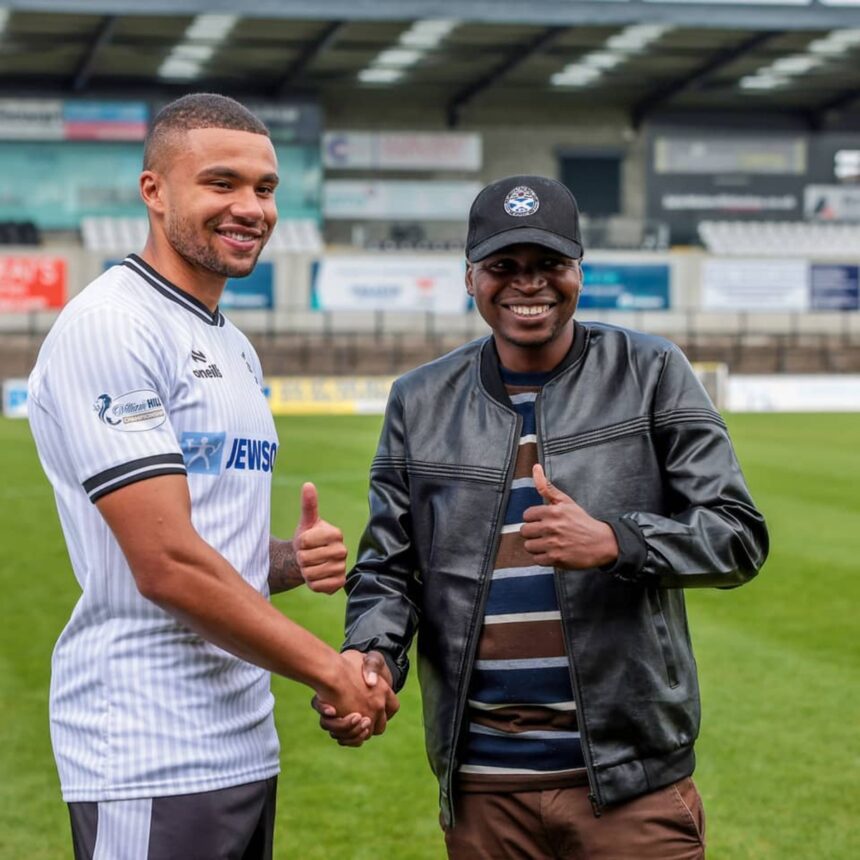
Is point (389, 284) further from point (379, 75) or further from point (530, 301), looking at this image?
point (530, 301)

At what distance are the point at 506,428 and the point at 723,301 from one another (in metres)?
36.8

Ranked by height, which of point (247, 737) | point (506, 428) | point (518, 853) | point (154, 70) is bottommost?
point (518, 853)

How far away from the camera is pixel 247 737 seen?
314cm

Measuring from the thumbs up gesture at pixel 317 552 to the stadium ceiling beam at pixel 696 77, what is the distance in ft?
135

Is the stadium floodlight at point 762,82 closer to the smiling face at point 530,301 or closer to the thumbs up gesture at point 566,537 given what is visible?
the smiling face at point 530,301

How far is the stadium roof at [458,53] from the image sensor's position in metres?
39.9

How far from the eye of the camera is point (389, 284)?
38.5 metres

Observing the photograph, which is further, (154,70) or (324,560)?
(154,70)

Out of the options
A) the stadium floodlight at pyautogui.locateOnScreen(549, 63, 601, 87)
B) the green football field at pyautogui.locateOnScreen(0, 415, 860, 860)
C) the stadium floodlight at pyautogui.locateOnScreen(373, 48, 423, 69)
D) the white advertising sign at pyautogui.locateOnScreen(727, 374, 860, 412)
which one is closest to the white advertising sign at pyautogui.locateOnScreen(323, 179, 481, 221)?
the stadium floodlight at pyautogui.locateOnScreen(373, 48, 423, 69)

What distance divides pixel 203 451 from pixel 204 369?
166 millimetres

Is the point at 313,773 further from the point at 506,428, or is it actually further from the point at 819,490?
the point at 819,490

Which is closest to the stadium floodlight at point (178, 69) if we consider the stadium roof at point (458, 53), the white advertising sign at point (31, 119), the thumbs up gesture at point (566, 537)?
the stadium roof at point (458, 53)

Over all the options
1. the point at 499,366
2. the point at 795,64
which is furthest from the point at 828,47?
the point at 499,366

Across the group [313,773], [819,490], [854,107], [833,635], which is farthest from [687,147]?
[313,773]
